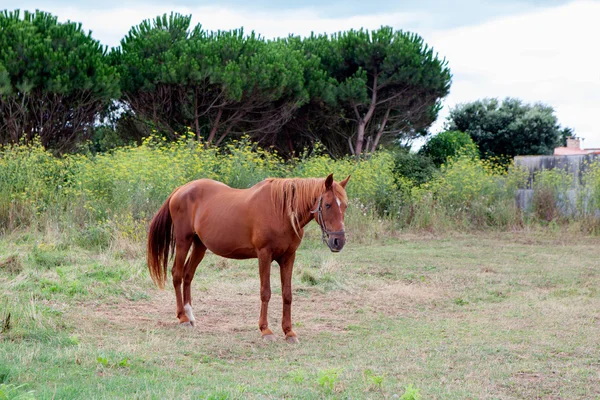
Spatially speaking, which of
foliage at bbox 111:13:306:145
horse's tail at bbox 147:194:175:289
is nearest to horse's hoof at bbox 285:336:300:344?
horse's tail at bbox 147:194:175:289

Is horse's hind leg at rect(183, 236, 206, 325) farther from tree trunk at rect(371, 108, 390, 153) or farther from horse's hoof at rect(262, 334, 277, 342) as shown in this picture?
tree trunk at rect(371, 108, 390, 153)

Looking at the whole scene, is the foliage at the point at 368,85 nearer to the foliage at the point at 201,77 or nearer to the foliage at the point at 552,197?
the foliage at the point at 201,77

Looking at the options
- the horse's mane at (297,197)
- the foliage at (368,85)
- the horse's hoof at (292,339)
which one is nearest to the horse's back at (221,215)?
the horse's mane at (297,197)

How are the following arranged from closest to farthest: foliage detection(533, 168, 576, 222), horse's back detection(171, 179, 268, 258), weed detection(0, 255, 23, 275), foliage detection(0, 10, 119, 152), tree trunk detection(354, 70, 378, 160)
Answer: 1. horse's back detection(171, 179, 268, 258)
2. weed detection(0, 255, 23, 275)
3. foliage detection(533, 168, 576, 222)
4. foliage detection(0, 10, 119, 152)
5. tree trunk detection(354, 70, 378, 160)

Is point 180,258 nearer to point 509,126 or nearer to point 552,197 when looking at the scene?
point 552,197

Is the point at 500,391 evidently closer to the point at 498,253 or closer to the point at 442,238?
the point at 498,253

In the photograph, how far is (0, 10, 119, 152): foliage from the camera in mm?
17875

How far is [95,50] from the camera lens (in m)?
20.0

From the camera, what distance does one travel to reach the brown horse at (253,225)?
19.8ft

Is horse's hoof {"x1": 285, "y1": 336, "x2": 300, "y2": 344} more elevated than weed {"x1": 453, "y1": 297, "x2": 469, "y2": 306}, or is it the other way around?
horse's hoof {"x1": 285, "y1": 336, "x2": 300, "y2": 344}

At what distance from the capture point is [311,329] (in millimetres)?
6840

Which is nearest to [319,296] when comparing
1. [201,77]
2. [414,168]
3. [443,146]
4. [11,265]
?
[11,265]

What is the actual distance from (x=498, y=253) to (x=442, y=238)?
7.29 feet

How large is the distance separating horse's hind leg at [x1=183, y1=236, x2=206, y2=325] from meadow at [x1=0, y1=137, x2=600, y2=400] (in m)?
0.20
